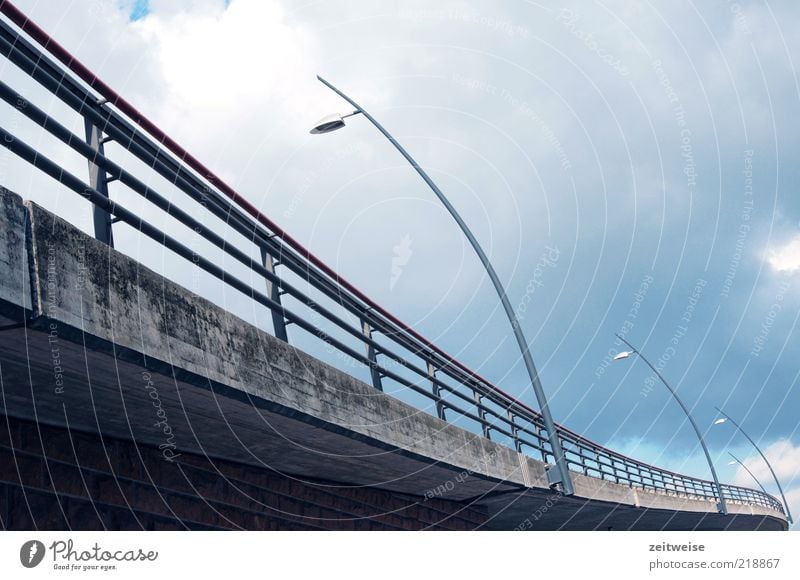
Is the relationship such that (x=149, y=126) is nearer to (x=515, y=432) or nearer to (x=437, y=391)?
(x=437, y=391)

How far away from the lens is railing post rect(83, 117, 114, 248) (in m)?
5.15

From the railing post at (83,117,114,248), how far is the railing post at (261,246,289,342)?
7.14ft

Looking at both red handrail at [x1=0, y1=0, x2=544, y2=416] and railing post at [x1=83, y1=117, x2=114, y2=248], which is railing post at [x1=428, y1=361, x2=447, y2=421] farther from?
railing post at [x1=83, y1=117, x2=114, y2=248]

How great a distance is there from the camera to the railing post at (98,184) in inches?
203

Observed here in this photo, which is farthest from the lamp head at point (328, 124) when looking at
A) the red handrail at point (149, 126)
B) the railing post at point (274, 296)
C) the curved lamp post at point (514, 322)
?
the railing post at point (274, 296)

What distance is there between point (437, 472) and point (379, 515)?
1075mm

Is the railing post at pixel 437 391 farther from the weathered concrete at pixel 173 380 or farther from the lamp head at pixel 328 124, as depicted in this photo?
the lamp head at pixel 328 124

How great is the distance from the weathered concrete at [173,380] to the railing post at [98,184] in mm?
180

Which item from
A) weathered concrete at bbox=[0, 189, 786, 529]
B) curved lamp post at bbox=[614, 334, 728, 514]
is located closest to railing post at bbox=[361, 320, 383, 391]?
weathered concrete at bbox=[0, 189, 786, 529]

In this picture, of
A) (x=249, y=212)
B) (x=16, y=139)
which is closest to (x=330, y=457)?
(x=249, y=212)

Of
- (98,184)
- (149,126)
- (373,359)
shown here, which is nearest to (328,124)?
(373,359)

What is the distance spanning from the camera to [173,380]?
217 inches

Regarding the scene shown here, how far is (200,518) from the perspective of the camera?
7.45 metres
